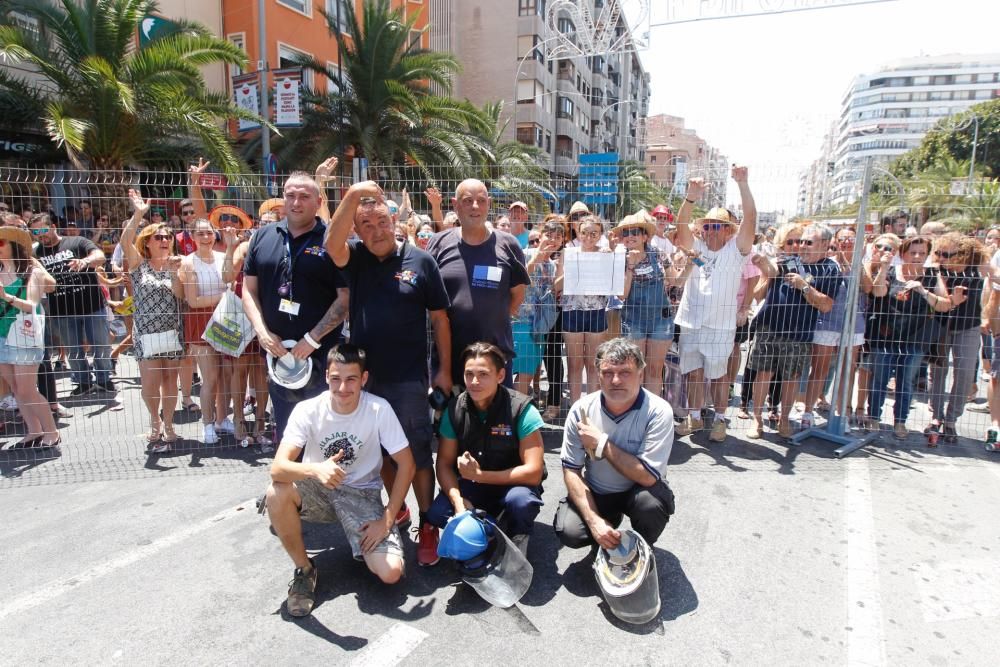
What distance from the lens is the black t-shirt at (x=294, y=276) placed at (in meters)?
3.69

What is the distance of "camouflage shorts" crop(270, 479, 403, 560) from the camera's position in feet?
10.3

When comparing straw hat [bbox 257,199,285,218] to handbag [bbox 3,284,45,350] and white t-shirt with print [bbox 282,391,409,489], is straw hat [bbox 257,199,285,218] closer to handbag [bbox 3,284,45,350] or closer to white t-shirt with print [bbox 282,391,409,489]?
handbag [bbox 3,284,45,350]

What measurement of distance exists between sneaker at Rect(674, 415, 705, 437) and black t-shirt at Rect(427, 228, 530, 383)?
8.21ft

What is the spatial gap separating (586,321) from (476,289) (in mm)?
1891

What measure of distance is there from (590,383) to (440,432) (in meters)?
2.34

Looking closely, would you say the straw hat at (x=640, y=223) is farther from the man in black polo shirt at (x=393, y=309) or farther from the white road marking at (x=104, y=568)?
the white road marking at (x=104, y=568)

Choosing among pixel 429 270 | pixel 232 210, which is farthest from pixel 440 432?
pixel 232 210

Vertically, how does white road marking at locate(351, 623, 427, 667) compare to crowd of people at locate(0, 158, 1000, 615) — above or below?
below

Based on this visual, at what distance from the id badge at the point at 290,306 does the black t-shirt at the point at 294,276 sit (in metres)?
0.02

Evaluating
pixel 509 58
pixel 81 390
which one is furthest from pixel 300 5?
pixel 509 58

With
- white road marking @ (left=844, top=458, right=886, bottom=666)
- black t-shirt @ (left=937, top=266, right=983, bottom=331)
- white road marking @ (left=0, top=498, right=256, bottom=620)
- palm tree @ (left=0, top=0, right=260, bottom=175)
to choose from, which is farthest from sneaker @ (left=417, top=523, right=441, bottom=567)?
palm tree @ (left=0, top=0, right=260, bottom=175)

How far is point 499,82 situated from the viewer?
40031mm

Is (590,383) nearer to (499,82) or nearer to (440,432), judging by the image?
(440,432)

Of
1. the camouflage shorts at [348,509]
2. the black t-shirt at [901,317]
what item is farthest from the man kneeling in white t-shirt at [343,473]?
the black t-shirt at [901,317]
